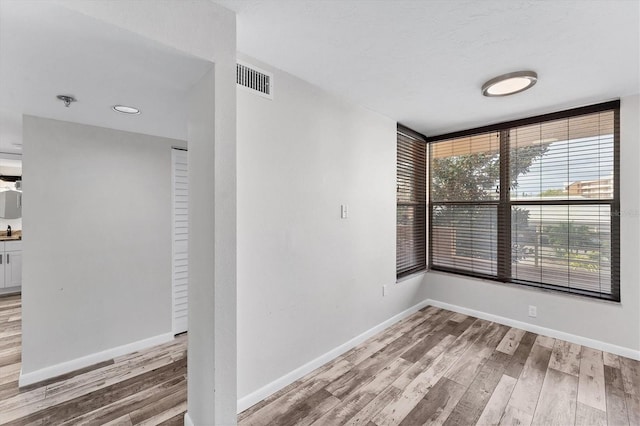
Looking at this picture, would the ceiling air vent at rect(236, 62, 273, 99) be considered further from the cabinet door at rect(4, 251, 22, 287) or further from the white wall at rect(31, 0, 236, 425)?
the cabinet door at rect(4, 251, 22, 287)

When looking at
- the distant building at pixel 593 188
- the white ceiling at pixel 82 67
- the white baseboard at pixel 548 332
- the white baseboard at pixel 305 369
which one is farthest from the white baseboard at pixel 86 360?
the distant building at pixel 593 188

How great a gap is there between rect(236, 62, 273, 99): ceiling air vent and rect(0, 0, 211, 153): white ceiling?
15.5 inches

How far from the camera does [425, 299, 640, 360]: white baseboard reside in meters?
2.65

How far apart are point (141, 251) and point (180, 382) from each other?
132cm

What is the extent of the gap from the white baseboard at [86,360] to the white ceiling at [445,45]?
9.34 ft

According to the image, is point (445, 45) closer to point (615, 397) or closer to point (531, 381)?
point (531, 381)

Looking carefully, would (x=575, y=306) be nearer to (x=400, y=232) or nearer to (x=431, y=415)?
(x=400, y=232)

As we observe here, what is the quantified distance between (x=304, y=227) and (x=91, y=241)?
1.95m

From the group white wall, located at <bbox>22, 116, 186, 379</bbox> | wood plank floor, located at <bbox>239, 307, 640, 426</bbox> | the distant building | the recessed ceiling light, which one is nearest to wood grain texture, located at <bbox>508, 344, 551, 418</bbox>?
wood plank floor, located at <bbox>239, 307, 640, 426</bbox>

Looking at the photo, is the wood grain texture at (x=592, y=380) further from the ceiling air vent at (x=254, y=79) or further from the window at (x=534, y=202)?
the ceiling air vent at (x=254, y=79)

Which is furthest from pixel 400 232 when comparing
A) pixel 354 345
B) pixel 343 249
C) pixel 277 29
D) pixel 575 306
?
pixel 277 29

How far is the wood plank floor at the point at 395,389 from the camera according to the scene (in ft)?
6.18

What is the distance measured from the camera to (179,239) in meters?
3.11

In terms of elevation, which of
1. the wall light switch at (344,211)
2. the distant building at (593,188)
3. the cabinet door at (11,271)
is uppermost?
the distant building at (593,188)
